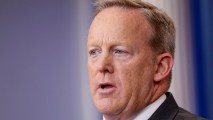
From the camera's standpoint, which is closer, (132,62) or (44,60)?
(132,62)

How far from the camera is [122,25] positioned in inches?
63.9

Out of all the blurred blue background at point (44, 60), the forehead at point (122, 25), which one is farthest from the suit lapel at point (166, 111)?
the blurred blue background at point (44, 60)

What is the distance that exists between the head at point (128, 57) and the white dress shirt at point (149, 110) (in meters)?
0.01

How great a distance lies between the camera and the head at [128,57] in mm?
1589

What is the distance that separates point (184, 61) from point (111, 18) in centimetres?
55

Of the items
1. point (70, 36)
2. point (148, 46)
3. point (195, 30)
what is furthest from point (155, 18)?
point (70, 36)

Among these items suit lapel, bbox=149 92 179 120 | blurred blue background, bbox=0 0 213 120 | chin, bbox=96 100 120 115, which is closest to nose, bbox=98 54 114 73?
chin, bbox=96 100 120 115

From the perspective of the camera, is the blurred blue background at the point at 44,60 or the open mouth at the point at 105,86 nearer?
the open mouth at the point at 105,86

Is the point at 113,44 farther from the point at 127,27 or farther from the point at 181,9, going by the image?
the point at 181,9

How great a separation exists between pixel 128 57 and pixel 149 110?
20 centimetres

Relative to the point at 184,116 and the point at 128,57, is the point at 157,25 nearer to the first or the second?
the point at 128,57

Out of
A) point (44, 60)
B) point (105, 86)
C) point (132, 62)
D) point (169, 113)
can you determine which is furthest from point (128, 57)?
point (44, 60)

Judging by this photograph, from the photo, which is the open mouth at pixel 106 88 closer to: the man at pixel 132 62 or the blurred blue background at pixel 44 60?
the man at pixel 132 62

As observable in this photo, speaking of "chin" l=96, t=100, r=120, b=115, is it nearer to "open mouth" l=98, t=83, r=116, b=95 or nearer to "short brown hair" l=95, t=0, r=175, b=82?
"open mouth" l=98, t=83, r=116, b=95
